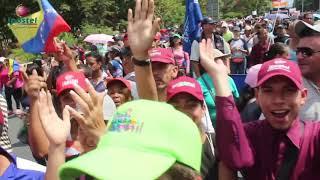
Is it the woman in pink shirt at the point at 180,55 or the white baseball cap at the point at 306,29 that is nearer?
the white baseball cap at the point at 306,29

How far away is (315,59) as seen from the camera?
2.96 meters

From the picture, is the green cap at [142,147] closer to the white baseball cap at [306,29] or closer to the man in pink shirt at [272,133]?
the man in pink shirt at [272,133]

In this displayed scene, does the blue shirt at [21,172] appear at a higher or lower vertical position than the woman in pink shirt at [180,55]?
higher

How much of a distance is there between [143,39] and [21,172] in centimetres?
91

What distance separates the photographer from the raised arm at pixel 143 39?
2.83 meters

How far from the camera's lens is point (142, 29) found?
2.85 m

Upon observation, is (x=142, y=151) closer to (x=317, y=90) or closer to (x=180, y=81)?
(x=317, y=90)

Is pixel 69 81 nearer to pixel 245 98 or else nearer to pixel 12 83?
pixel 245 98

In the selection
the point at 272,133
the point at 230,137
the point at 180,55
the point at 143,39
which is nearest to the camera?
the point at 230,137

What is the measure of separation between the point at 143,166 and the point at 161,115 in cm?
17

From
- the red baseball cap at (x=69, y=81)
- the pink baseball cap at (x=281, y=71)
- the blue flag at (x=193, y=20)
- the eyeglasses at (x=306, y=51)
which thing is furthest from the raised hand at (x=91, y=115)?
the blue flag at (x=193, y=20)

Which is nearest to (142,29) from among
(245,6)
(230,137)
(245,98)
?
(230,137)

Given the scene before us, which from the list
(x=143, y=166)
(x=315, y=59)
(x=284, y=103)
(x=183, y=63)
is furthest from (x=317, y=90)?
(x=183, y=63)

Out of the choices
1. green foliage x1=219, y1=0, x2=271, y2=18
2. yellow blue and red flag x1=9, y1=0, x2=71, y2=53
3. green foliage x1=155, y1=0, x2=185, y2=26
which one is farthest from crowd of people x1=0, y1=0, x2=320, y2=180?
green foliage x1=219, y1=0, x2=271, y2=18
